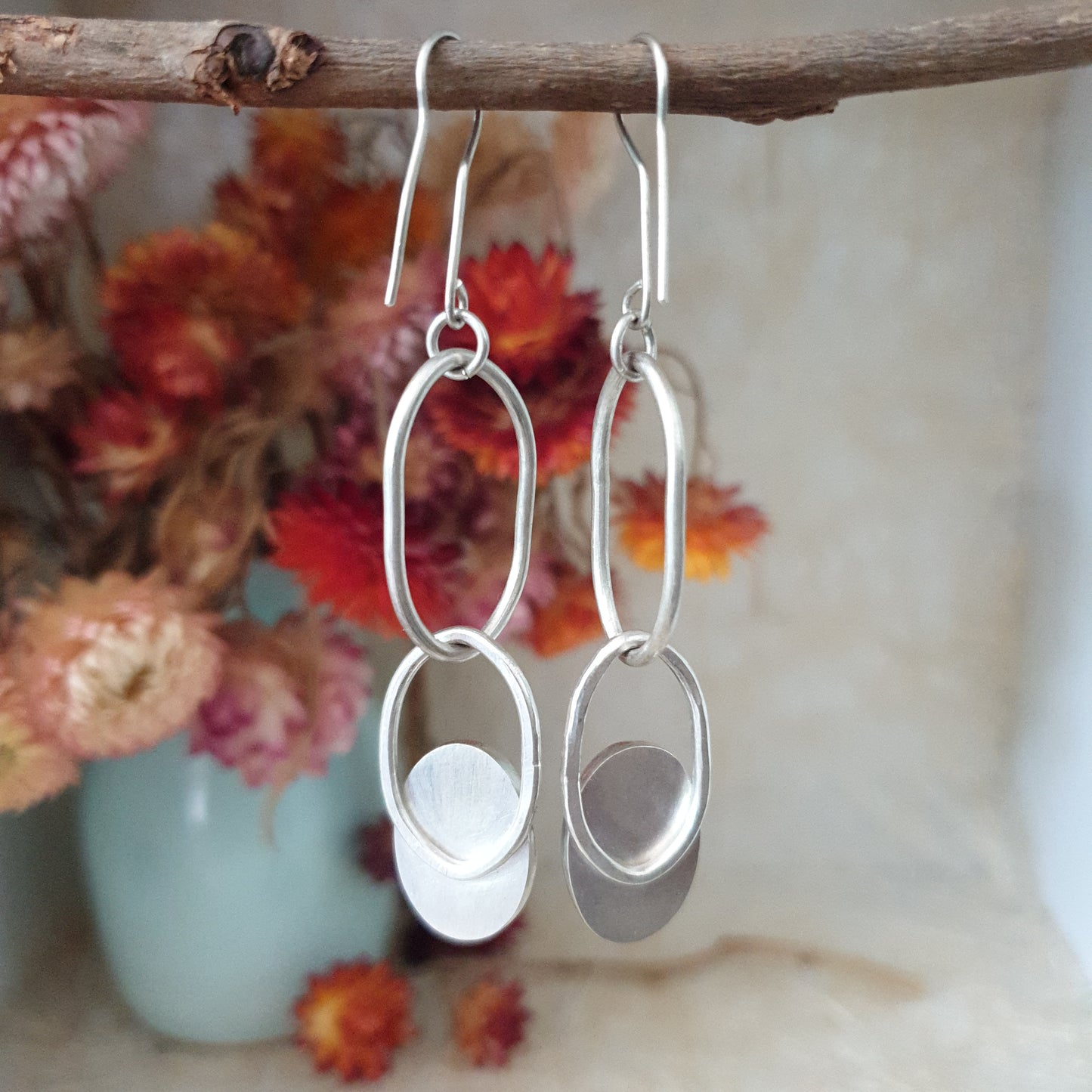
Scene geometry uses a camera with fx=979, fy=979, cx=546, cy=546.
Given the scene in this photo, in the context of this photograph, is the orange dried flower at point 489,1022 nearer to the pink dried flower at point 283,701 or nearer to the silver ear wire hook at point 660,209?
the pink dried flower at point 283,701

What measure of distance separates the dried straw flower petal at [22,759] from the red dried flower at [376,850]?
17 centimetres

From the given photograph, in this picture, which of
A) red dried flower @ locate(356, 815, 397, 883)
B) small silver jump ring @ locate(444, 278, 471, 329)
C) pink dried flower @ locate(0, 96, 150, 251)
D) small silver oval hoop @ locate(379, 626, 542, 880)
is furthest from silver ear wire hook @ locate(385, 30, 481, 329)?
red dried flower @ locate(356, 815, 397, 883)

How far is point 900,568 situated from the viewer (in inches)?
27.0

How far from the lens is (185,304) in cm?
52

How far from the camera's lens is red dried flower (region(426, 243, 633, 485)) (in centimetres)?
47

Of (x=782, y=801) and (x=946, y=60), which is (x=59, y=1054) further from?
(x=946, y=60)

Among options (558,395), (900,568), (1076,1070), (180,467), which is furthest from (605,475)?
(1076,1070)

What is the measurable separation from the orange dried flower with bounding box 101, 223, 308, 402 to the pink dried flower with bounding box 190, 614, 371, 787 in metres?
0.14

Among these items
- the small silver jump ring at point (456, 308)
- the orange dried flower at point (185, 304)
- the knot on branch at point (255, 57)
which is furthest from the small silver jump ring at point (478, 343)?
the orange dried flower at point (185, 304)

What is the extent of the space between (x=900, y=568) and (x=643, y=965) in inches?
12.6

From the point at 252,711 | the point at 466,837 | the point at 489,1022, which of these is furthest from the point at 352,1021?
the point at 466,837

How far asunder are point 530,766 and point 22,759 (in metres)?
0.31

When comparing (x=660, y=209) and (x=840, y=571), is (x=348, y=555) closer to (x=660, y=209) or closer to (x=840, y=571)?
(x=660, y=209)

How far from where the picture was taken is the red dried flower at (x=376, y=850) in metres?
0.58
